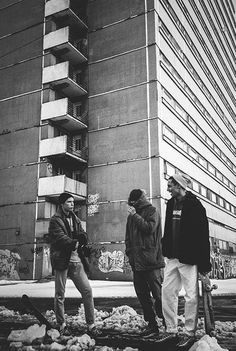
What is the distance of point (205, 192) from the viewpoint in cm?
3153

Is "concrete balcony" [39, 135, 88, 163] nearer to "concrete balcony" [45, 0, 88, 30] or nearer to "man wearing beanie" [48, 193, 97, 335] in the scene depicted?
"concrete balcony" [45, 0, 88, 30]

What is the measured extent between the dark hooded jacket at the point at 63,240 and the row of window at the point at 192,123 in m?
20.1

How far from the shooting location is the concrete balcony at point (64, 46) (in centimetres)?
2502

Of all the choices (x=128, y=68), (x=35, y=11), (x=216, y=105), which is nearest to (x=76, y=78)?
(x=128, y=68)

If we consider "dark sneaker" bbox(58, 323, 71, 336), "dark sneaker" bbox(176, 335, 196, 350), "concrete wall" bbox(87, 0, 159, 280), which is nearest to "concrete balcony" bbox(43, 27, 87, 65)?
"concrete wall" bbox(87, 0, 159, 280)

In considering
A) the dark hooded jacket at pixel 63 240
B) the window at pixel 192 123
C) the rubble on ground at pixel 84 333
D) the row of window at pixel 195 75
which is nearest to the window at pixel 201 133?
the window at pixel 192 123

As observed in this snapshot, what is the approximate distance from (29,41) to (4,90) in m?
4.20

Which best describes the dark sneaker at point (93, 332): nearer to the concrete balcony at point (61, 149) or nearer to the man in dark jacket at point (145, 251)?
the man in dark jacket at point (145, 251)

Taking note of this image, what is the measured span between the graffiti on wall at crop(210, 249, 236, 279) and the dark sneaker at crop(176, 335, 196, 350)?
80.1 feet

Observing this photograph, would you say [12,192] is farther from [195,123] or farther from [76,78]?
[195,123]

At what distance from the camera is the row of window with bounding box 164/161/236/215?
76.4 feet

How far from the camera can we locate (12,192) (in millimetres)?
25062

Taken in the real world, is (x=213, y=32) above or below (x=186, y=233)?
above

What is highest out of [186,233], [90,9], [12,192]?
[90,9]
